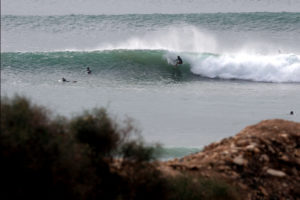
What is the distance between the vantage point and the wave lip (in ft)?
86.7

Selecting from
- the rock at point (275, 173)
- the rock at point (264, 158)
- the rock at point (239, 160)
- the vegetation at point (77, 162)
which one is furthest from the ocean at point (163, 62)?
the rock at point (275, 173)

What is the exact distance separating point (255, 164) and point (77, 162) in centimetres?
453

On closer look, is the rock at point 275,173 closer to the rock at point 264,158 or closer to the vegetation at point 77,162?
the rock at point 264,158

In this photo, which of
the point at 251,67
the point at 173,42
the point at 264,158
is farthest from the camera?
the point at 173,42

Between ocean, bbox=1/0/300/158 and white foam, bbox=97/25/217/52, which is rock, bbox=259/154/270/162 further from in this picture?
white foam, bbox=97/25/217/52

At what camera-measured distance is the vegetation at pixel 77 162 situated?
8.03 metres

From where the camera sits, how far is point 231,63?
92.3 ft

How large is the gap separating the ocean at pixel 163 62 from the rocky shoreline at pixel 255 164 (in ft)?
5.98

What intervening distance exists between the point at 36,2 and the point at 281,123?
33.9 meters

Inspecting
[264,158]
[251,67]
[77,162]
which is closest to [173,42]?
[251,67]

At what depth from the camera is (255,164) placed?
1151cm

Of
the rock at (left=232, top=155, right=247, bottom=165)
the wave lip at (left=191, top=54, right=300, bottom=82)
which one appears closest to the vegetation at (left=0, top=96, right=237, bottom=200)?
the rock at (left=232, top=155, right=247, bottom=165)

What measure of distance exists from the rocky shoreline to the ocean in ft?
5.98

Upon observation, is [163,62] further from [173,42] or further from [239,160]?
[239,160]
